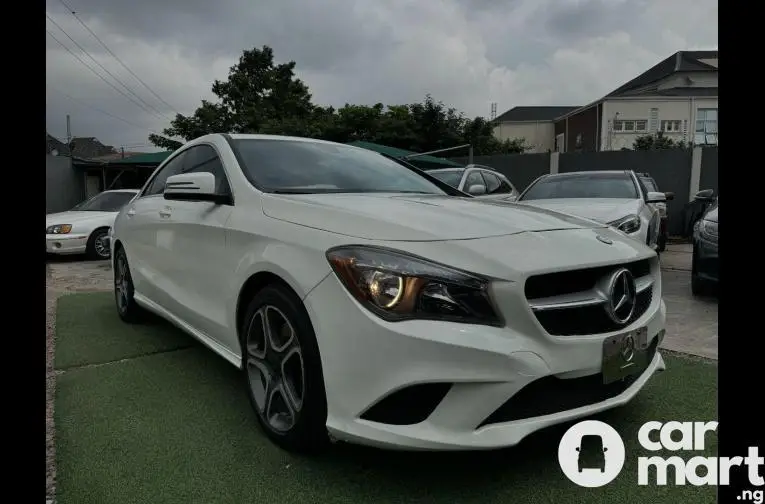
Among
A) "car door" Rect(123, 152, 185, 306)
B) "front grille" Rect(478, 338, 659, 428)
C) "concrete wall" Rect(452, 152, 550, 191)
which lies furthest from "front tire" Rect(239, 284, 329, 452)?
"concrete wall" Rect(452, 152, 550, 191)

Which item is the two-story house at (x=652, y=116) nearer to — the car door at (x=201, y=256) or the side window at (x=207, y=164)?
the side window at (x=207, y=164)

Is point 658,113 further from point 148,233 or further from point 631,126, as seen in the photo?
point 148,233

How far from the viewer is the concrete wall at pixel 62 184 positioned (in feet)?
51.7

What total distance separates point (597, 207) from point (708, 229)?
143 cm

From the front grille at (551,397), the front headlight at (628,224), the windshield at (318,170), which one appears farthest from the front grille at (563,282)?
the front headlight at (628,224)

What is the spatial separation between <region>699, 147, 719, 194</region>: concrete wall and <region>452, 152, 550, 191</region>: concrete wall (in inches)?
128

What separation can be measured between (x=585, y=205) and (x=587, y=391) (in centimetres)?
491

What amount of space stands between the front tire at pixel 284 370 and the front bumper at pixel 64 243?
856cm

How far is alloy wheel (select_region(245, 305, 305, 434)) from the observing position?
219 centimetres

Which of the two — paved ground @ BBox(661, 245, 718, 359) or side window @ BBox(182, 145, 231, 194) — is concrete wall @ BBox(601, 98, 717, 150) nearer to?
paved ground @ BBox(661, 245, 718, 359)

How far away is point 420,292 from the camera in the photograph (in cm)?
182

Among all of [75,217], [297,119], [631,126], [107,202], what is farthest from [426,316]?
[631,126]

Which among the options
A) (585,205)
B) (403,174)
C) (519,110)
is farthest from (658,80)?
(403,174)
